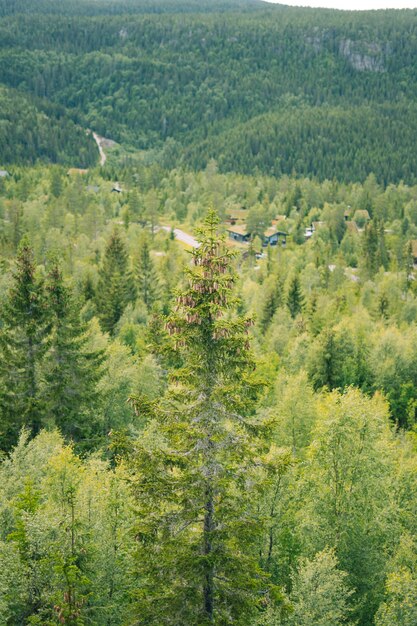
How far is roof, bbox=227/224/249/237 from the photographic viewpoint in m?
135

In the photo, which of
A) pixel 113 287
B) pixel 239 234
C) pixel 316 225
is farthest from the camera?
pixel 316 225

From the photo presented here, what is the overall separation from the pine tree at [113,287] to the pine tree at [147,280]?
204cm

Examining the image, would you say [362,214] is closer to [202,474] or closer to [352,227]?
[352,227]

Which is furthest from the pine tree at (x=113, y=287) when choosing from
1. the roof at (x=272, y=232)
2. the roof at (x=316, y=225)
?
the roof at (x=316, y=225)

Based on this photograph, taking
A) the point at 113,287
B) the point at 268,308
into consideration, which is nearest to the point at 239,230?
the point at 268,308

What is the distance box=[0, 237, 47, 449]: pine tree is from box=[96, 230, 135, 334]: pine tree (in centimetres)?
2840

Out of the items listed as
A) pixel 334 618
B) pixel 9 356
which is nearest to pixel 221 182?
pixel 9 356

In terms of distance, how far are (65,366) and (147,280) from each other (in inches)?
1593

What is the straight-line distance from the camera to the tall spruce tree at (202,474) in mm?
17562

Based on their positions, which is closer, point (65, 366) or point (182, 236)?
point (65, 366)

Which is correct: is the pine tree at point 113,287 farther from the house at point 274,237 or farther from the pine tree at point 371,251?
the house at point 274,237

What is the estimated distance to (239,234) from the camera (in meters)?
136

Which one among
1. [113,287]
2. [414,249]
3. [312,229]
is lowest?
[312,229]

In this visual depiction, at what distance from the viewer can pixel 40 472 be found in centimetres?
2673
